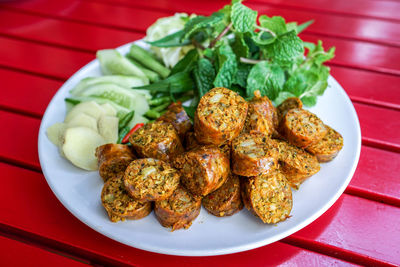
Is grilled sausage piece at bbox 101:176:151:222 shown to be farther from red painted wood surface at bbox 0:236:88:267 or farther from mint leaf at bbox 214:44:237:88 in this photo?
mint leaf at bbox 214:44:237:88

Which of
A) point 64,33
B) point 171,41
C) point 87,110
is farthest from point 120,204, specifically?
point 64,33

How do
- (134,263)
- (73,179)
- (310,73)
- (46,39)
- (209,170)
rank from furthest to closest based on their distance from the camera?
(46,39) < (310,73) < (73,179) < (134,263) < (209,170)

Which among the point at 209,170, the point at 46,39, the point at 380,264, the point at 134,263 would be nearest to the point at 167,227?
the point at 134,263

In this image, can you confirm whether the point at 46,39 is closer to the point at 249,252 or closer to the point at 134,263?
the point at 134,263

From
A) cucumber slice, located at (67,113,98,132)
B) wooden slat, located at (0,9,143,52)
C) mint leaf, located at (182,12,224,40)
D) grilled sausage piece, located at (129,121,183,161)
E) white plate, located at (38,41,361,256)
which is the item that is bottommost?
white plate, located at (38,41,361,256)

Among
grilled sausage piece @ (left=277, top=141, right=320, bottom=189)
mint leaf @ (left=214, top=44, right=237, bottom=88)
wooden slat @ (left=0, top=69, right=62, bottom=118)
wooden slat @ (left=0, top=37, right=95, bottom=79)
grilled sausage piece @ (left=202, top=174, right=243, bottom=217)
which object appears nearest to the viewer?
grilled sausage piece @ (left=202, top=174, right=243, bottom=217)

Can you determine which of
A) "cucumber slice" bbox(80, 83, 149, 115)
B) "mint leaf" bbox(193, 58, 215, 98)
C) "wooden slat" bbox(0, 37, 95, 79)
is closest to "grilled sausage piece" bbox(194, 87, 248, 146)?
"mint leaf" bbox(193, 58, 215, 98)

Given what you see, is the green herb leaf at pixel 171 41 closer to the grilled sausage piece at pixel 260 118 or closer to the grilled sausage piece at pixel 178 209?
the grilled sausage piece at pixel 260 118
